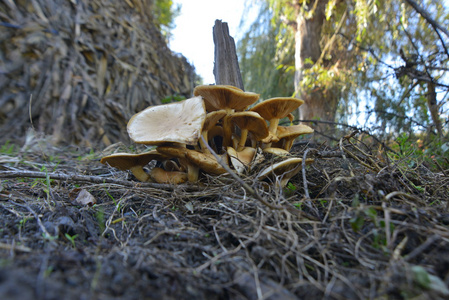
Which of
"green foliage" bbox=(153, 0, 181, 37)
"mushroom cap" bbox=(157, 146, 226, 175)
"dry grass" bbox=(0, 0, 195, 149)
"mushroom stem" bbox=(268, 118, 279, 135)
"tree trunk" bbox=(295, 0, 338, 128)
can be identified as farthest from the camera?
"green foliage" bbox=(153, 0, 181, 37)

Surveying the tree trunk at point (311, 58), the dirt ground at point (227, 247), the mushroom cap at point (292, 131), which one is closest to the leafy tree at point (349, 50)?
the tree trunk at point (311, 58)

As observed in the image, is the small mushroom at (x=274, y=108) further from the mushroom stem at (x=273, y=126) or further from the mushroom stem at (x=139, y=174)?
the mushroom stem at (x=139, y=174)

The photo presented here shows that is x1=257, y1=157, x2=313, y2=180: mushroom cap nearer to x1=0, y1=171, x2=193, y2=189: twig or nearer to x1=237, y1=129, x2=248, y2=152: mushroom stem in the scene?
x1=237, y1=129, x2=248, y2=152: mushroom stem

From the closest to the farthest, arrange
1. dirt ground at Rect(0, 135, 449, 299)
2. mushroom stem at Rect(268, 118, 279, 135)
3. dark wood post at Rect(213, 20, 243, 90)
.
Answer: dirt ground at Rect(0, 135, 449, 299) < mushroom stem at Rect(268, 118, 279, 135) < dark wood post at Rect(213, 20, 243, 90)

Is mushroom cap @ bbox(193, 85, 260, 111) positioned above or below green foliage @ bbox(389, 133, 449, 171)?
below

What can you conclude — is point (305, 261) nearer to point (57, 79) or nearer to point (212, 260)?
point (212, 260)

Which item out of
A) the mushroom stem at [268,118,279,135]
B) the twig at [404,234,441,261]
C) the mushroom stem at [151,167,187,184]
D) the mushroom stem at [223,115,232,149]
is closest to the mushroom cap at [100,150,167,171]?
the mushroom stem at [151,167,187,184]

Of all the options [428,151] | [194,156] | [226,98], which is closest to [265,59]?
[428,151]
